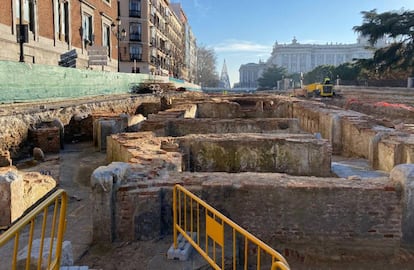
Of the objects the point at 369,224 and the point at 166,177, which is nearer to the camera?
the point at 369,224

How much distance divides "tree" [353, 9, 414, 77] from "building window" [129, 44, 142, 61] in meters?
28.7

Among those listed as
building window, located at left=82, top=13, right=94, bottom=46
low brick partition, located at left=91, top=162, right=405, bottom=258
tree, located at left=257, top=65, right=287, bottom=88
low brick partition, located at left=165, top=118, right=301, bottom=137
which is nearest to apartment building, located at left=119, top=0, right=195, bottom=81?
building window, located at left=82, top=13, right=94, bottom=46

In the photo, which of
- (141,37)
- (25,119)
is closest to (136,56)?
(141,37)

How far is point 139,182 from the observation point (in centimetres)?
500

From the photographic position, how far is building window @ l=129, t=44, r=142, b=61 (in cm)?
5488

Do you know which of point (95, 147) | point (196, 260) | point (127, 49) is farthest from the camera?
point (127, 49)

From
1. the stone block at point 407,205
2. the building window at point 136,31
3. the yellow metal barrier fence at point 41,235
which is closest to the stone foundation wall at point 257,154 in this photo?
the stone block at point 407,205

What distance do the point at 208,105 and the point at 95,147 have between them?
382 inches

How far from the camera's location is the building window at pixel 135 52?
54.9m

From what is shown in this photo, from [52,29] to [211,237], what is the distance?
23.4m

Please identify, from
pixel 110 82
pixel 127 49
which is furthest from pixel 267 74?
pixel 110 82

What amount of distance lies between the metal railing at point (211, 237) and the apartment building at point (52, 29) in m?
15.6

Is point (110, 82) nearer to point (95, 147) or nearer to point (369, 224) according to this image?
point (95, 147)

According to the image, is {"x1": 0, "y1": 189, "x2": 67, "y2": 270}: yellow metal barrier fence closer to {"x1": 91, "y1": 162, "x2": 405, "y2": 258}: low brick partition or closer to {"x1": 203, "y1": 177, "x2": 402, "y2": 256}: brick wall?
{"x1": 91, "y1": 162, "x2": 405, "y2": 258}: low brick partition
